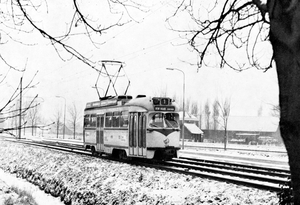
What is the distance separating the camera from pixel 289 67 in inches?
125

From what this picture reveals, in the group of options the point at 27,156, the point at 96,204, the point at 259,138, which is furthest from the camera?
the point at 259,138

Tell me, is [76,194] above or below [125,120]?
below

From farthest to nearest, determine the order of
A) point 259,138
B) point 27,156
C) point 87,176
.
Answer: point 259,138 → point 27,156 → point 87,176

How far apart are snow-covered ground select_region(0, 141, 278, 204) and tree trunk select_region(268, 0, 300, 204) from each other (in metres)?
6.52

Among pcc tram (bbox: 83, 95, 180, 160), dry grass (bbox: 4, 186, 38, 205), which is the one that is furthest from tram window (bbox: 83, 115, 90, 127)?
dry grass (bbox: 4, 186, 38, 205)

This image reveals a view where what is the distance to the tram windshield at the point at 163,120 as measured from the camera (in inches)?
729

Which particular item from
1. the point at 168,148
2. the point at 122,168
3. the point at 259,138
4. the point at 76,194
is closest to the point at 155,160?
the point at 168,148

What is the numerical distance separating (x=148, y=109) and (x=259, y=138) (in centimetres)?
5714

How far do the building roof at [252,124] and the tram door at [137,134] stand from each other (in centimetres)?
6238

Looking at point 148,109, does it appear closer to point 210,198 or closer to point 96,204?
point 96,204

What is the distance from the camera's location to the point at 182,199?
1055 centimetres

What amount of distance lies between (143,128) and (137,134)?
45 cm

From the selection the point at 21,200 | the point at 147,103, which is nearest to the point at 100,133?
the point at 147,103

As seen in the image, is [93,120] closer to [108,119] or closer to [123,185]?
[108,119]
